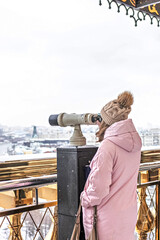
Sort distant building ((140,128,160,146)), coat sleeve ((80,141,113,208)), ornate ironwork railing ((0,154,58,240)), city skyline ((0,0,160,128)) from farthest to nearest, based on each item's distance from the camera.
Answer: distant building ((140,128,160,146)) < city skyline ((0,0,160,128)) < ornate ironwork railing ((0,154,58,240)) < coat sleeve ((80,141,113,208))

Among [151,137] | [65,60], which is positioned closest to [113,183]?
[65,60]

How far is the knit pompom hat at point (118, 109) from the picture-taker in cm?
181

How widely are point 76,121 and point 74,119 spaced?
0.02 metres

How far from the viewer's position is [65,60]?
116 inches

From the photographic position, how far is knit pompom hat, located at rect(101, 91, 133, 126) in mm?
1813

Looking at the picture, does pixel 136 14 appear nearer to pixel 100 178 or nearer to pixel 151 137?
pixel 151 137

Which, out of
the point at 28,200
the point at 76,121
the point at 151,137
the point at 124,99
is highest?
the point at 124,99

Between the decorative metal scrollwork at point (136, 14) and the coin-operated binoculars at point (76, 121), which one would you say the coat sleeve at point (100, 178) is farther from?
the decorative metal scrollwork at point (136, 14)

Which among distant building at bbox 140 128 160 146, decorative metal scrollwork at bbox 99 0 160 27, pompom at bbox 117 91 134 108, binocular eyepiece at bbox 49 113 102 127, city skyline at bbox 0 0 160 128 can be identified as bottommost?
distant building at bbox 140 128 160 146

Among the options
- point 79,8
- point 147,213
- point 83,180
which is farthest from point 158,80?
point 83,180

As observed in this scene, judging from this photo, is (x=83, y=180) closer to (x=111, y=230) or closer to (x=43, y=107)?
(x=111, y=230)

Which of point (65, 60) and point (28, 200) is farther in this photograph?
point (65, 60)

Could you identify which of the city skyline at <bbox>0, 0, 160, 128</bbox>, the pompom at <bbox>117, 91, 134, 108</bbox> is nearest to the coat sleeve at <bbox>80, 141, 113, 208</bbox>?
the pompom at <bbox>117, 91, 134, 108</bbox>

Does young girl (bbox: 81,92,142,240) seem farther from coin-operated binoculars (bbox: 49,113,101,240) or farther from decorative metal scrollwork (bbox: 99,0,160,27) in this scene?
decorative metal scrollwork (bbox: 99,0,160,27)
